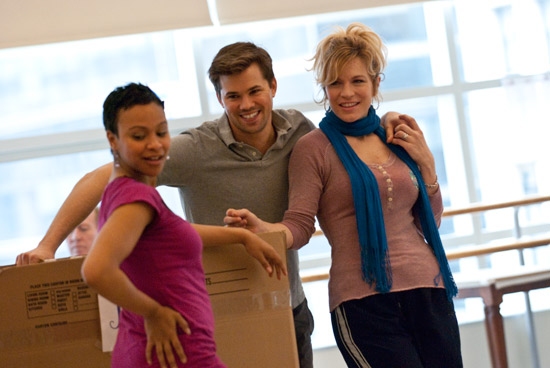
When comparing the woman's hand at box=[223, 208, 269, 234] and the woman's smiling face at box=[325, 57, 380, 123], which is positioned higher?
the woman's smiling face at box=[325, 57, 380, 123]

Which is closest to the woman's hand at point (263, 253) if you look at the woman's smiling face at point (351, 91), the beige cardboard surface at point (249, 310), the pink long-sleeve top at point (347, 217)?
the beige cardboard surface at point (249, 310)

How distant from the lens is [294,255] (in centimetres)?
213

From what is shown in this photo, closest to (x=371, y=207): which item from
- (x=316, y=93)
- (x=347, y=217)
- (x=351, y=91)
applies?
(x=347, y=217)

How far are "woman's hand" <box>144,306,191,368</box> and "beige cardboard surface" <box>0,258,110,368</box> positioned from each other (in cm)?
40

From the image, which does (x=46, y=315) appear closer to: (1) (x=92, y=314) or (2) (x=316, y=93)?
(1) (x=92, y=314)

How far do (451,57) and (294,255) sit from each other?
2.40 m

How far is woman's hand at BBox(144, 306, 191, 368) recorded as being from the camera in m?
1.33

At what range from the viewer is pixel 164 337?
1.33 m

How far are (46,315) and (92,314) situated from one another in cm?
9

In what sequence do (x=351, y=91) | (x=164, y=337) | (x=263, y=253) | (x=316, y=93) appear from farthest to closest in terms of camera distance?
(x=316, y=93)
(x=351, y=91)
(x=263, y=253)
(x=164, y=337)

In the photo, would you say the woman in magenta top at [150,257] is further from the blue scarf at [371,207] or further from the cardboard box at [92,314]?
the blue scarf at [371,207]

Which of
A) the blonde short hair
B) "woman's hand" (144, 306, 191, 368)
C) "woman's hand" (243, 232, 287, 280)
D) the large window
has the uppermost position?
the large window

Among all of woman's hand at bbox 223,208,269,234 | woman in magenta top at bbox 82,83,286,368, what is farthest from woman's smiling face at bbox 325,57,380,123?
woman in magenta top at bbox 82,83,286,368

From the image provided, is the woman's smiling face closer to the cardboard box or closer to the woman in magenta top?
the cardboard box
